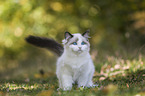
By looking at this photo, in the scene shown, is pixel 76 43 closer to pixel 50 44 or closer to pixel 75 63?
pixel 75 63

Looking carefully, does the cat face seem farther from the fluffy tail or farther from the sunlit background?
the sunlit background

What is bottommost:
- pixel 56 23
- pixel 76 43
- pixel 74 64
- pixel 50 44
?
pixel 74 64

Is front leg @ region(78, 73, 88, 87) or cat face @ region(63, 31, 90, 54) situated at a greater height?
cat face @ region(63, 31, 90, 54)

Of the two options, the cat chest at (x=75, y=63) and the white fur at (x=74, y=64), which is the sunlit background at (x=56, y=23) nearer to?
the white fur at (x=74, y=64)

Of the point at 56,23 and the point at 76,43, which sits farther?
the point at 56,23

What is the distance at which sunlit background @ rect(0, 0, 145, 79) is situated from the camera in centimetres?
959

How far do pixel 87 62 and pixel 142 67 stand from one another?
2011 millimetres

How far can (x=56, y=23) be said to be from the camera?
1095 centimetres

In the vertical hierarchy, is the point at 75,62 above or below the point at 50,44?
below

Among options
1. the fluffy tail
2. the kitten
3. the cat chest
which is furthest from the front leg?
the fluffy tail

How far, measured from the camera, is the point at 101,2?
34.8ft

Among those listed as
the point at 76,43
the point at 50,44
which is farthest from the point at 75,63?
the point at 50,44

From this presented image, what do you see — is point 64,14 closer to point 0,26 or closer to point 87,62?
point 0,26

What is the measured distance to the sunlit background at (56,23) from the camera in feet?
31.5
